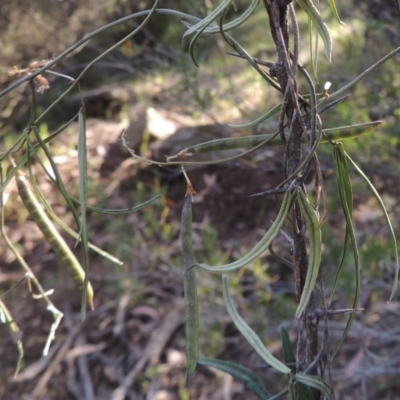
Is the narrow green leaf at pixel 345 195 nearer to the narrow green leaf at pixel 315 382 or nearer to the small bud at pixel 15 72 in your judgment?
the narrow green leaf at pixel 315 382

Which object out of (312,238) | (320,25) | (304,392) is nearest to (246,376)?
(304,392)

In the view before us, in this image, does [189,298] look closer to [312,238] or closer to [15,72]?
[312,238]

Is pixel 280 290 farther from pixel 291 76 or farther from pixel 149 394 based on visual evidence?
pixel 291 76

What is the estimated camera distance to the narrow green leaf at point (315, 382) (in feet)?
1.54

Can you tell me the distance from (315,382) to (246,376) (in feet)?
0.44

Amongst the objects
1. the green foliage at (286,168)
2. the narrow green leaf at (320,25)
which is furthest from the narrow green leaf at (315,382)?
the narrow green leaf at (320,25)

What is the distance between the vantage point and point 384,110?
5.82ft

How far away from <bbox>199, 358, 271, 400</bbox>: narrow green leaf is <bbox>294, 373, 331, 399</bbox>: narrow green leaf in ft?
0.30

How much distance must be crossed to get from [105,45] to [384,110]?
208 cm

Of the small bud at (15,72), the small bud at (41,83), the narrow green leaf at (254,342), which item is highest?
the small bud at (15,72)

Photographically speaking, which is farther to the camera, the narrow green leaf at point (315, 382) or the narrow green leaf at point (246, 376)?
the narrow green leaf at point (246, 376)

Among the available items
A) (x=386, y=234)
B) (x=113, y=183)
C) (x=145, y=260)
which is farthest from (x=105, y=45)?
(x=386, y=234)

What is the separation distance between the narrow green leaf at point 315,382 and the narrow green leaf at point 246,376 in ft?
0.30

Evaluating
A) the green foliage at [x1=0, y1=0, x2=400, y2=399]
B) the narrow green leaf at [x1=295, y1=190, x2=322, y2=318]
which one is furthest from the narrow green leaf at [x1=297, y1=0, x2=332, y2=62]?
the narrow green leaf at [x1=295, y1=190, x2=322, y2=318]
